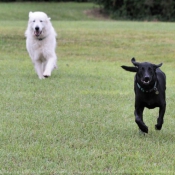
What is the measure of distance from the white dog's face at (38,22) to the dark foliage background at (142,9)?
3229cm

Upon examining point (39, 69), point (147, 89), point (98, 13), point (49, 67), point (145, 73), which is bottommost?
point (98, 13)

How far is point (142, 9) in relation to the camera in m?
42.6

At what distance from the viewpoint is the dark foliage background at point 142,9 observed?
42.1 meters

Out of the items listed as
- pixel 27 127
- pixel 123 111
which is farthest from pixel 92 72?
pixel 27 127

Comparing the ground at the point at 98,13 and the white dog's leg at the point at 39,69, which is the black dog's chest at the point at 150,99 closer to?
the white dog's leg at the point at 39,69

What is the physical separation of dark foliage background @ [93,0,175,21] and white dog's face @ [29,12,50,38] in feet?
106

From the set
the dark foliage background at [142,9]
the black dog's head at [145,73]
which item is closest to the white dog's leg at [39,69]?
the black dog's head at [145,73]

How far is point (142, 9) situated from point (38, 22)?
1309 inches

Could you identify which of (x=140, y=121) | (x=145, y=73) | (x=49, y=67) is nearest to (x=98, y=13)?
(x=49, y=67)

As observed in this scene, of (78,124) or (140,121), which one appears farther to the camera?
(78,124)

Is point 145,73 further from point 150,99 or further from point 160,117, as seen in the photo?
point 160,117

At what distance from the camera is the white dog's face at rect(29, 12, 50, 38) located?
10.4 m

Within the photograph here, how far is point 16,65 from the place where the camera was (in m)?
13.8

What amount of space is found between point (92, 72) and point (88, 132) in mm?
6595
